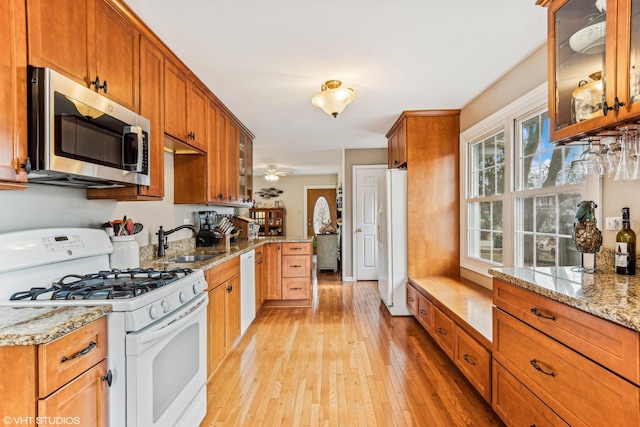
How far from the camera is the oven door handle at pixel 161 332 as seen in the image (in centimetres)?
125

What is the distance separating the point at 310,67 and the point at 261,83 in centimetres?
53

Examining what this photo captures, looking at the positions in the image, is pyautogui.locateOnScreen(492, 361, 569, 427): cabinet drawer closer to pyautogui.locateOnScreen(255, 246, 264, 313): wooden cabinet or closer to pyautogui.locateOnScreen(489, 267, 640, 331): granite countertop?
pyautogui.locateOnScreen(489, 267, 640, 331): granite countertop

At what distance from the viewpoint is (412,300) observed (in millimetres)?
3506

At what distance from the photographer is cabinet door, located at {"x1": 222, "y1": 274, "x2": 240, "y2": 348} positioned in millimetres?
2590

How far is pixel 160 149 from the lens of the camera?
2.15 meters

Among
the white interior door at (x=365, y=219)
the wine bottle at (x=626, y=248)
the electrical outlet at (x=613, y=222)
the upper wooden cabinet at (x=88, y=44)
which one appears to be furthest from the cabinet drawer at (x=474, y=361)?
the white interior door at (x=365, y=219)

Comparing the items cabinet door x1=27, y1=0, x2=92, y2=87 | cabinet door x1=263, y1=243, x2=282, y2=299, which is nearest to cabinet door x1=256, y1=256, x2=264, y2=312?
cabinet door x1=263, y1=243, x2=282, y2=299

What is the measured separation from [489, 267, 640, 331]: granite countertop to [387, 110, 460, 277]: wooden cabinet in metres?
1.93

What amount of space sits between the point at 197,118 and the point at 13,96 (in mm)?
1652

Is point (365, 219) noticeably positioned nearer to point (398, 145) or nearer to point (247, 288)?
point (398, 145)

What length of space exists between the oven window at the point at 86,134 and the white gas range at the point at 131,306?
45 cm

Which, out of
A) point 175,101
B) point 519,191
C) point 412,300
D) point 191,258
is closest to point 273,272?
point 191,258

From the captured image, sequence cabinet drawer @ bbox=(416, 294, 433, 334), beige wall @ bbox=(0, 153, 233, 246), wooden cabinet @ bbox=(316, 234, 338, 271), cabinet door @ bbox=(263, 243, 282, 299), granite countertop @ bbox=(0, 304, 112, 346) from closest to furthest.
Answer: granite countertop @ bbox=(0, 304, 112, 346) → beige wall @ bbox=(0, 153, 233, 246) → cabinet drawer @ bbox=(416, 294, 433, 334) → cabinet door @ bbox=(263, 243, 282, 299) → wooden cabinet @ bbox=(316, 234, 338, 271)

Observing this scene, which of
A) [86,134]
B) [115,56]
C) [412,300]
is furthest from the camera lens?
[412,300]
